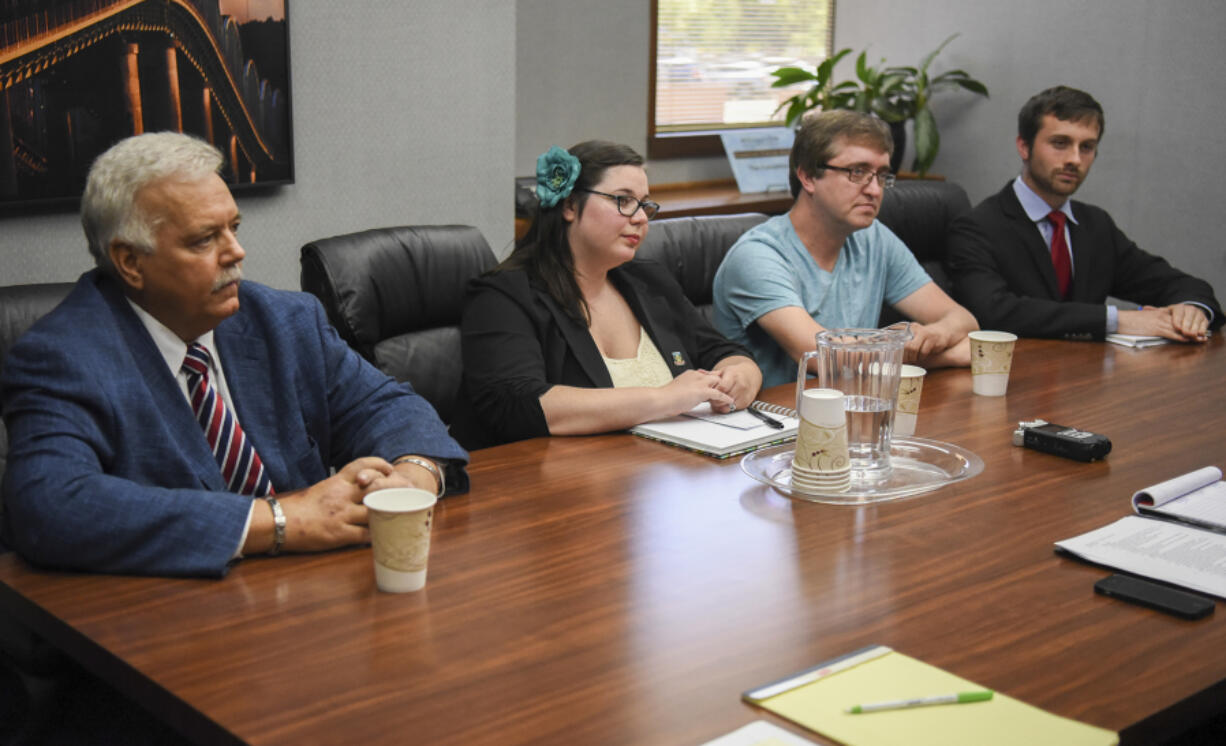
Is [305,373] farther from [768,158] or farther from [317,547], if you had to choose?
[768,158]

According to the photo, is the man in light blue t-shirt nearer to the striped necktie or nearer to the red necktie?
the red necktie

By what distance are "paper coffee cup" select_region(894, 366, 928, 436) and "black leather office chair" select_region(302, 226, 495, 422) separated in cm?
93

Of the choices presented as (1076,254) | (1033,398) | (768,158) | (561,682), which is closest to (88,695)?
(561,682)

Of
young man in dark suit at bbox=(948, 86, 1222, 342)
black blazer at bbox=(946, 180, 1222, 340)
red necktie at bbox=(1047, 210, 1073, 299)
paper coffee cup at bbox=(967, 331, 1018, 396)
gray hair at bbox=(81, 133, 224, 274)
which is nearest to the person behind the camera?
gray hair at bbox=(81, 133, 224, 274)

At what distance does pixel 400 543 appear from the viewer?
54.0 inches

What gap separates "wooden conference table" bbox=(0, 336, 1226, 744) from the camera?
3.73 feet

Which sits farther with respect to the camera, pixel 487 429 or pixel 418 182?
pixel 418 182

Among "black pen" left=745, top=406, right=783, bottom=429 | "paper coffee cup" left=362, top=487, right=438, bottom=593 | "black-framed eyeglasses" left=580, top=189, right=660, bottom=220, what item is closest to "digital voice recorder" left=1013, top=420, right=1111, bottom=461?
"black pen" left=745, top=406, right=783, bottom=429

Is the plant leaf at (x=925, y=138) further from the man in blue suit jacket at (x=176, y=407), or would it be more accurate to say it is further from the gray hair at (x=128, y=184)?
the gray hair at (x=128, y=184)

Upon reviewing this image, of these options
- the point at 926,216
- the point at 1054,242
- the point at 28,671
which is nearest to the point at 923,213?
the point at 926,216

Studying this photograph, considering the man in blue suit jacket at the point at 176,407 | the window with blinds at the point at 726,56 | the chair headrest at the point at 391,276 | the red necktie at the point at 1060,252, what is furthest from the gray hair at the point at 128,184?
the window with blinds at the point at 726,56

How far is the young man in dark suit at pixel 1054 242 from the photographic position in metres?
3.39

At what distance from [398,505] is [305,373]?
52 centimetres

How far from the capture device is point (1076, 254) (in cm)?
351
